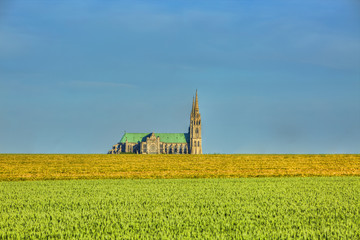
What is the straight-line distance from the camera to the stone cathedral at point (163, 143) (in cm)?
19100

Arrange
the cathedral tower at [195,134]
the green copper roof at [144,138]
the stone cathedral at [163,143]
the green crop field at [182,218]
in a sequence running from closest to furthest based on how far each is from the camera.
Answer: the green crop field at [182,218] < the stone cathedral at [163,143] < the cathedral tower at [195,134] < the green copper roof at [144,138]

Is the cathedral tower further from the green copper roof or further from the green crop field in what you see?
the green crop field

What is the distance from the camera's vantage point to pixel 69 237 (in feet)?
37.4

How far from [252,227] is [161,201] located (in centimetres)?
654

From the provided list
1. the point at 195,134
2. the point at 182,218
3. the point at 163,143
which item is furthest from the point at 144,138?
the point at 182,218

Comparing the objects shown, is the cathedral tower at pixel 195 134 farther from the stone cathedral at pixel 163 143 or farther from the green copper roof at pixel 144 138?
the green copper roof at pixel 144 138

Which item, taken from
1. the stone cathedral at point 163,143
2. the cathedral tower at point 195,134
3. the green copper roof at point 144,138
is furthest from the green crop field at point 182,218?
the green copper roof at point 144,138

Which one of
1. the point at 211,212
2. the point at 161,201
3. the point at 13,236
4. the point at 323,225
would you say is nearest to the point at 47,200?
the point at 161,201

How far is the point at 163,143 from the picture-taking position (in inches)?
7721

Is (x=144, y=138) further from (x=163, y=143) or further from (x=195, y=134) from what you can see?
(x=195, y=134)

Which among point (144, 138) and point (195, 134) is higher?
point (195, 134)

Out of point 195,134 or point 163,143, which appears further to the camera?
point 163,143

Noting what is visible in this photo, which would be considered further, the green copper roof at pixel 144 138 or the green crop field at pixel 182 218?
the green copper roof at pixel 144 138

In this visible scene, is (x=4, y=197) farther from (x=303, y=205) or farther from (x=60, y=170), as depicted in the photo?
(x=60, y=170)
